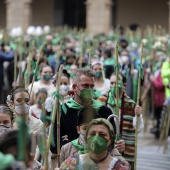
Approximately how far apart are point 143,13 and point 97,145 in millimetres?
25575

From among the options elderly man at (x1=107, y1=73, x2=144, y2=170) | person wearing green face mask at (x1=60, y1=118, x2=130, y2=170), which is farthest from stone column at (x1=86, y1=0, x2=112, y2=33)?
person wearing green face mask at (x1=60, y1=118, x2=130, y2=170)

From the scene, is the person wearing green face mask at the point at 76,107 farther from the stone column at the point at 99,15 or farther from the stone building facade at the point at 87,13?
the stone column at the point at 99,15

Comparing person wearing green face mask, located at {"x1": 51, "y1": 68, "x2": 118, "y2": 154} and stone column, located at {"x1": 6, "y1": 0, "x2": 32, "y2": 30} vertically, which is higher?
stone column, located at {"x1": 6, "y1": 0, "x2": 32, "y2": 30}

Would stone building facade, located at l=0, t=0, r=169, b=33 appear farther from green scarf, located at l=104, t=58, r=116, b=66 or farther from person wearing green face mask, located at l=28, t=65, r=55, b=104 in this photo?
person wearing green face mask, located at l=28, t=65, r=55, b=104

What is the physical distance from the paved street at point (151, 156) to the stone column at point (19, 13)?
55.2 ft

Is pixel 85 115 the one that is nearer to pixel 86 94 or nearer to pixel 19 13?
pixel 86 94

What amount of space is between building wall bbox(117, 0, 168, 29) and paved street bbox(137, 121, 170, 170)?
17.9 m

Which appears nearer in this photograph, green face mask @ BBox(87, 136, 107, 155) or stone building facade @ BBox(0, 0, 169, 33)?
green face mask @ BBox(87, 136, 107, 155)

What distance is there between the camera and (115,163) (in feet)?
13.4

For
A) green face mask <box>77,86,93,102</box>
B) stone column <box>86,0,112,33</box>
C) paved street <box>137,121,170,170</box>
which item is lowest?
paved street <box>137,121,170,170</box>

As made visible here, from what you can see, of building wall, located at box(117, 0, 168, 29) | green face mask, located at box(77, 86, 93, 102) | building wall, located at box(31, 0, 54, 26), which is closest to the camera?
green face mask, located at box(77, 86, 93, 102)

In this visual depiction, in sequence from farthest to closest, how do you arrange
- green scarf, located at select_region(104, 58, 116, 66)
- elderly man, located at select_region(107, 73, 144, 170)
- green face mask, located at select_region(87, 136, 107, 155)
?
green scarf, located at select_region(104, 58, 116, 66) < elderly man, located at select_region(107, 73, 144, 170) < green face mask, located at select_region(87, 136, 107, 155)

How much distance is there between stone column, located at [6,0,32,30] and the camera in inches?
1081

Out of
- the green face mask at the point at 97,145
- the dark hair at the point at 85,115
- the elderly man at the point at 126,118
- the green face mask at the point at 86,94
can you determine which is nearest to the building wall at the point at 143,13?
the elderly man at the point at 126,118
